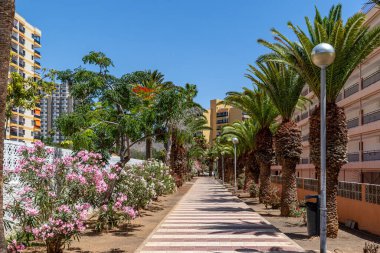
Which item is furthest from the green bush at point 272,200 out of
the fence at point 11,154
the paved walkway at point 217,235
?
the fence at point 11,154

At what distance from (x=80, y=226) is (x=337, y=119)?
8.64m

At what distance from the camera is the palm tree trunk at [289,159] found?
18953mm

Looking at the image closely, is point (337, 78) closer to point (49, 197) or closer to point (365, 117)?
point (49, 197)

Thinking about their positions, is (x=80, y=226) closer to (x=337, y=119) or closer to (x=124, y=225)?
(x=124, y=225)

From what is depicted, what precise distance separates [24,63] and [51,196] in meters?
79.2

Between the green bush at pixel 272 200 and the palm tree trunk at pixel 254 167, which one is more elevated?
the palm tree trunk at pixel 254 167

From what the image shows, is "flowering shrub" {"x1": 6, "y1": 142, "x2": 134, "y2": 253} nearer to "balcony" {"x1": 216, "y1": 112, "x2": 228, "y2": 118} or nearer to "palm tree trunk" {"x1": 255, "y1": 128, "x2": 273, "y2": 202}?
"palm tree trunk" {"x1": 255, "y1": 128, "x2": 273, "y2": 202}

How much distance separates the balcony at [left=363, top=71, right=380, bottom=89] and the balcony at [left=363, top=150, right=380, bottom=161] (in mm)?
5399

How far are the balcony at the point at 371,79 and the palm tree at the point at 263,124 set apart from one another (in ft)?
37.4

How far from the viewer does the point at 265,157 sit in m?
24.9

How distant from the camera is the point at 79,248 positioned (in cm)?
1099

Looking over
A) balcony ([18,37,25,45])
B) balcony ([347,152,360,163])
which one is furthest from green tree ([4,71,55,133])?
balcony ([18,37,25,45])

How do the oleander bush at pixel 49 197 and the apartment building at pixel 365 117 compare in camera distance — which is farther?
the apartment building at pixel 365 117

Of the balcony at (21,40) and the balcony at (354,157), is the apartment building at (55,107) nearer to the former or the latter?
the balcony at (21,40)
